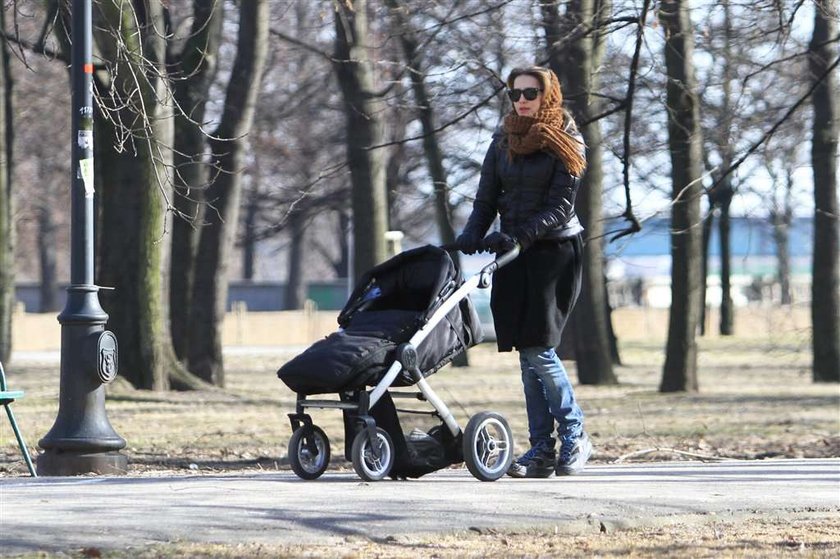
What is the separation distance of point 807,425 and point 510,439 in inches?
293

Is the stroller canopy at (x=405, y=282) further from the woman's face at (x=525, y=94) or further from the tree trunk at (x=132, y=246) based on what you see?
the tree trunk at (x=132, y=246)

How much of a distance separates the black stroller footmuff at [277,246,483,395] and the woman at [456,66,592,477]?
0.18 meters

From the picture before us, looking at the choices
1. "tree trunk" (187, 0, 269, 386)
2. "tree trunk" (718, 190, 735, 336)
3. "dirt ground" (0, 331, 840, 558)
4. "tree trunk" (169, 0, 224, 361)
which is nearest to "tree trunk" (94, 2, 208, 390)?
"dirt ground" (0, 331, 840, 558)

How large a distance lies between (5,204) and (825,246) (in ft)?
37.4

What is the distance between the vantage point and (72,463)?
30.5 feet

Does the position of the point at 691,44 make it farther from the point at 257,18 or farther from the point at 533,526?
the point at 533,526

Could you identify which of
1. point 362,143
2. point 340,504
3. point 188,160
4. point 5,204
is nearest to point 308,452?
point 340,504

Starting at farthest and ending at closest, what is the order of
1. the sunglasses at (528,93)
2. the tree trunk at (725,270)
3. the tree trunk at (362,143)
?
the tree trunk at (725,270) → the tree trunk at (362,143) → the sunglasses at (528,93)

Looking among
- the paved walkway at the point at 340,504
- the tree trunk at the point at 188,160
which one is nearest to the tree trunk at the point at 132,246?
the tree trunk at the point at 188,160

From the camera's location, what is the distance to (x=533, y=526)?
6.91m

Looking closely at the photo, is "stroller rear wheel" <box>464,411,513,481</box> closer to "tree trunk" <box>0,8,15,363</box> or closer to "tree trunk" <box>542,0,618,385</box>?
"tree trunk" <box>542,0,618,385</box>

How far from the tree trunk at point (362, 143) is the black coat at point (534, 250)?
10460 mm

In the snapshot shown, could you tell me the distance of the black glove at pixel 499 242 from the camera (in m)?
8.16

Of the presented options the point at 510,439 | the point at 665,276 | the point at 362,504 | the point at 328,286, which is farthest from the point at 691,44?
the point at 665,276
